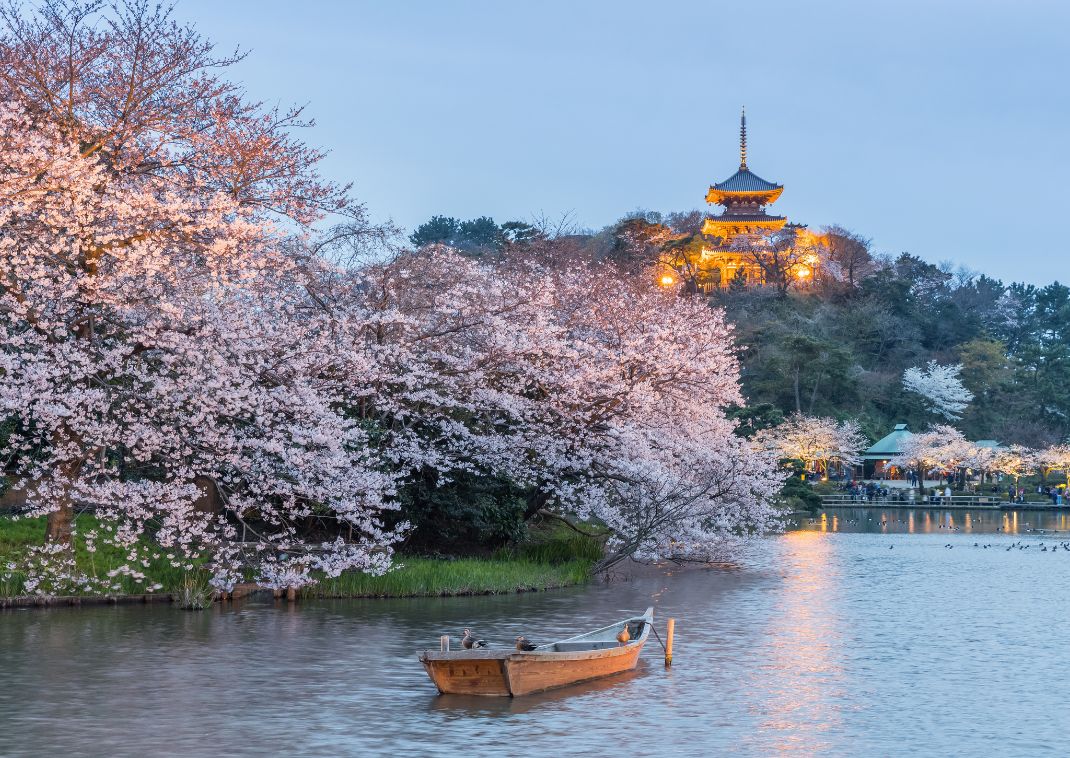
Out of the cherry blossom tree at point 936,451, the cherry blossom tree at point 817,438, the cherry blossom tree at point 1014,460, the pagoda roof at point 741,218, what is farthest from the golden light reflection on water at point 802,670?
the pagoda roof at point 741,218

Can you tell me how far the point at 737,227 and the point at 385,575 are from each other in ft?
270

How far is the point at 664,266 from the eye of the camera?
9044 cm

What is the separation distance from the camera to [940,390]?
88.7 m

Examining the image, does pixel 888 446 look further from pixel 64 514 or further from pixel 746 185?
pixel 64 514

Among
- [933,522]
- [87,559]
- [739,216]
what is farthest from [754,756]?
[739,216]

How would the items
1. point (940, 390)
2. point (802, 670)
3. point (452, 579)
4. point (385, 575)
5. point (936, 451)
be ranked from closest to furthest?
point (802, 670) < point (385, 575) < point (452, 579) < point (936, 451) < point (940, 390)

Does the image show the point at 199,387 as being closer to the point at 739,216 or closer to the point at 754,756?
the point at 754,756

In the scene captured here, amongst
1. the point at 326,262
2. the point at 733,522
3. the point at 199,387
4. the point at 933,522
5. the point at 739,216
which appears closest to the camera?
the point at 199,387

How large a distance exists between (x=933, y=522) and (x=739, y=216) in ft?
157

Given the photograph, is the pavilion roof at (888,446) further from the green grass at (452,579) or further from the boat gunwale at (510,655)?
the boat gunwale at (510,655)

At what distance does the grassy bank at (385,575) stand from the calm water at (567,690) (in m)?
0.57

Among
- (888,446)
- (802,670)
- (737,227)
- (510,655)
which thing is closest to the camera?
(510,655)

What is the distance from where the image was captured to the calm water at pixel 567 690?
Answer: 15469mm

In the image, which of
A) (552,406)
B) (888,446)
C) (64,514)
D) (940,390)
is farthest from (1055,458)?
(64,514)
